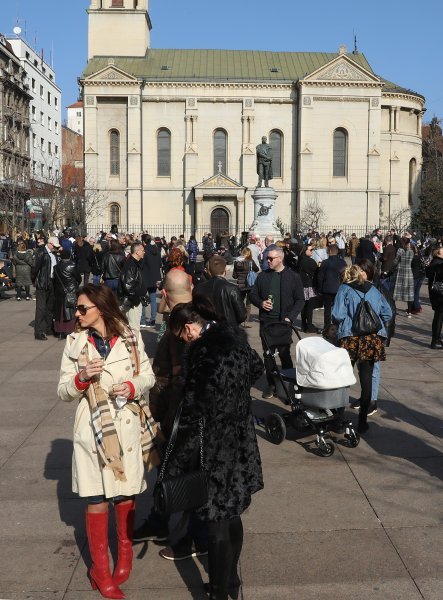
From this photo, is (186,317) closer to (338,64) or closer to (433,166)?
(338,64)

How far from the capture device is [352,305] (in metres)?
7.57

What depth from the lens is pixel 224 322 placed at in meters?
4.08

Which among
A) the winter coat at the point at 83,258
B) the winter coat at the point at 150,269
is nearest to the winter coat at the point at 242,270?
the winter coat at the point at 150,269

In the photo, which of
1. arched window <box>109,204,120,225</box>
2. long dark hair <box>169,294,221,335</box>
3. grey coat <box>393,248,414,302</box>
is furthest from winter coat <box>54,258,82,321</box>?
arched window <box>109,204,120,225</box>

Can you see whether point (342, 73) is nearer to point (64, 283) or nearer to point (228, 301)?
point (64, 283)

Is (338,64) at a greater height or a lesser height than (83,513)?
greater

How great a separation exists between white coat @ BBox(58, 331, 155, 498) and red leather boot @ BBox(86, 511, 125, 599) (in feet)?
0.58

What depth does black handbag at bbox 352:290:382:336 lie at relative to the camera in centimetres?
744

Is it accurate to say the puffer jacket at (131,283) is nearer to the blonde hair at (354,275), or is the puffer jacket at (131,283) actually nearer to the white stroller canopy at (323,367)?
the blonde hair at (354,275)

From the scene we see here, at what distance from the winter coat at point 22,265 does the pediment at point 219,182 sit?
119ft

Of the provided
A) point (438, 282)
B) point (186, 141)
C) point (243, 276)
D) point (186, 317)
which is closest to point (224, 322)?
point (186, 317)

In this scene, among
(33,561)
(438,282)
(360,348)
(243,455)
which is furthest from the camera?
(438,282)

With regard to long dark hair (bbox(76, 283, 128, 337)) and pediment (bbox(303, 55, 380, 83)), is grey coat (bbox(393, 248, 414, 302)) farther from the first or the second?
pediment (bbox(303, 55, 380, 83))

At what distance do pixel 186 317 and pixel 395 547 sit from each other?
2261 millimetres
